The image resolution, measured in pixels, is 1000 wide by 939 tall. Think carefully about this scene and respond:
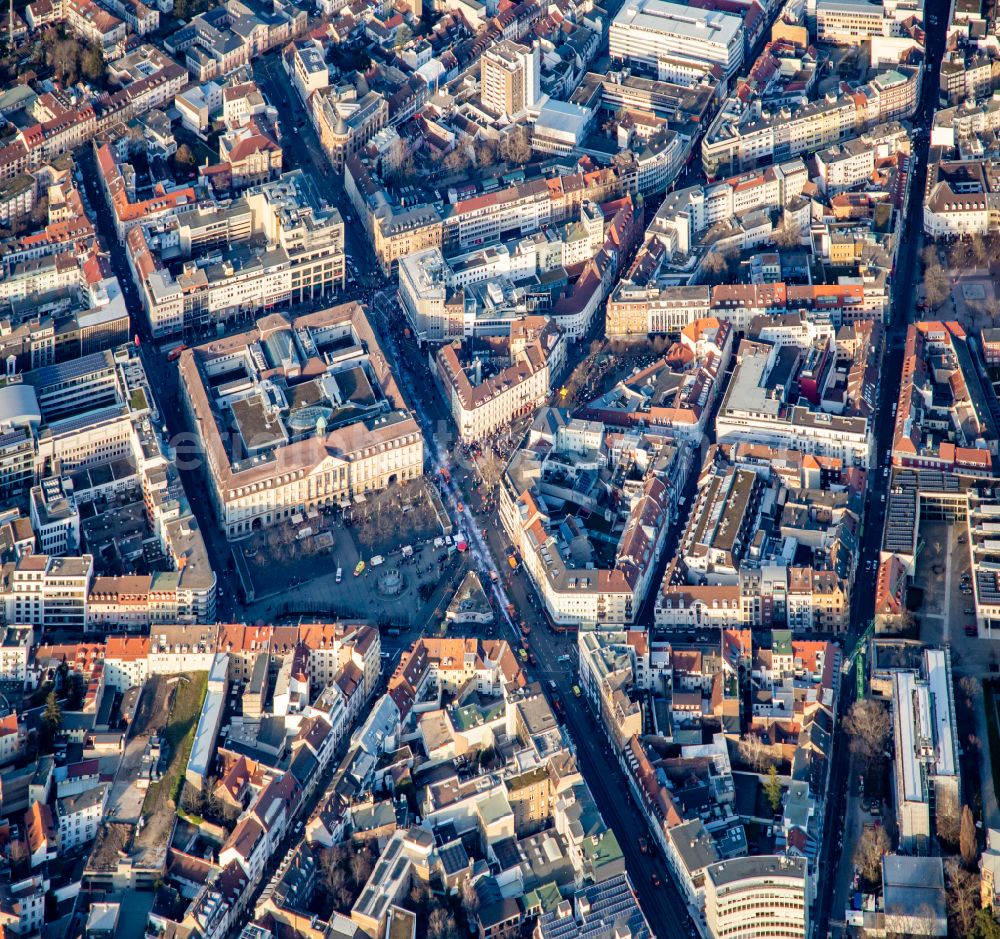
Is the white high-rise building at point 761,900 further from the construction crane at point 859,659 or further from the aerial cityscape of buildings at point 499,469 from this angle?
the construction crane at point 859,659

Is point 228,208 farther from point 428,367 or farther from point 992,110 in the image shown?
point 992,110

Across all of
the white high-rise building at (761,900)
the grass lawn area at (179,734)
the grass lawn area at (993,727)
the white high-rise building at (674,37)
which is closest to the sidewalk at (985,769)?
the grass lawn area at (993,727)

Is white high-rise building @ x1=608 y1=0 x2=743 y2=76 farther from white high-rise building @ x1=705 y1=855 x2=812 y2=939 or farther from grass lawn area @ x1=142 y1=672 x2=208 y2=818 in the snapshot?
white high-rise building @ x1=705 y1=855 x2=812 y2=939

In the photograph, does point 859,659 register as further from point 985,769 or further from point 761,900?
point 761,900

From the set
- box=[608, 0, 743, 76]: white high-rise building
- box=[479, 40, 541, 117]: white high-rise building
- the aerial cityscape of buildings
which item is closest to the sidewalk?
the aerial cityscape of buildings

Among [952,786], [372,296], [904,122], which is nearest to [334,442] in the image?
[372,296]
